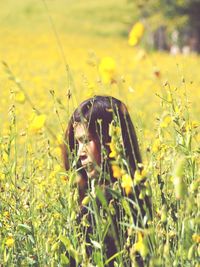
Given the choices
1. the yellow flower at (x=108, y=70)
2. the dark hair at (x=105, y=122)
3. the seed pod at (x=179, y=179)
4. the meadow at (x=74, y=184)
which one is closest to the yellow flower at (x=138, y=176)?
the meadow at (x=74, y=184)

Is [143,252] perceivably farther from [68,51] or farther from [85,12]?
[85,12]

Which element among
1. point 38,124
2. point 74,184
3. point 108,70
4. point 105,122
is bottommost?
point 74,184

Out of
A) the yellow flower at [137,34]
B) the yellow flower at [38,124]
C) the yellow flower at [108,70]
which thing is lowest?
the yellow flower at [38,124]

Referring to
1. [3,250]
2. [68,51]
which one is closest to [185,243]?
[3,250]

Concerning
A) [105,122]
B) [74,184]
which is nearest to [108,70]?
[74,184]

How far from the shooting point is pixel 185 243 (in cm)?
202

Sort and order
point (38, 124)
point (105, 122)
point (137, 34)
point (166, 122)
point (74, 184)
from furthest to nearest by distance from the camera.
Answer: point (105, 122) < point (74, 184) < point (166, 122) < point (137, 34) < point (38, 124)

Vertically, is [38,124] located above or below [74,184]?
above

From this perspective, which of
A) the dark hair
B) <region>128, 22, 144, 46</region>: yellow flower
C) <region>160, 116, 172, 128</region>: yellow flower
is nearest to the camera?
<region>128, 22, 144, 46</region>: yellow flower

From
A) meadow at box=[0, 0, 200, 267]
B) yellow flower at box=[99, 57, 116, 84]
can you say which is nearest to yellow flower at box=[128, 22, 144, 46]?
meadow at box=[0, 0, 200, 267]

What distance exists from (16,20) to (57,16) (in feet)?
7.68

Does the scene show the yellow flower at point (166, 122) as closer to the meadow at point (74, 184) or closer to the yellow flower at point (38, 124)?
the meadow at point (74, 184)

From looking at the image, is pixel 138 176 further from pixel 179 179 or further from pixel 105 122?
pixel 105 122

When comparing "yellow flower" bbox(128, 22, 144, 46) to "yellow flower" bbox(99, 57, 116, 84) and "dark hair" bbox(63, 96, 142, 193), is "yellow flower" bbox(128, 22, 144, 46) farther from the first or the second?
"dark hair" bbox(63, 96, 142, 193)
